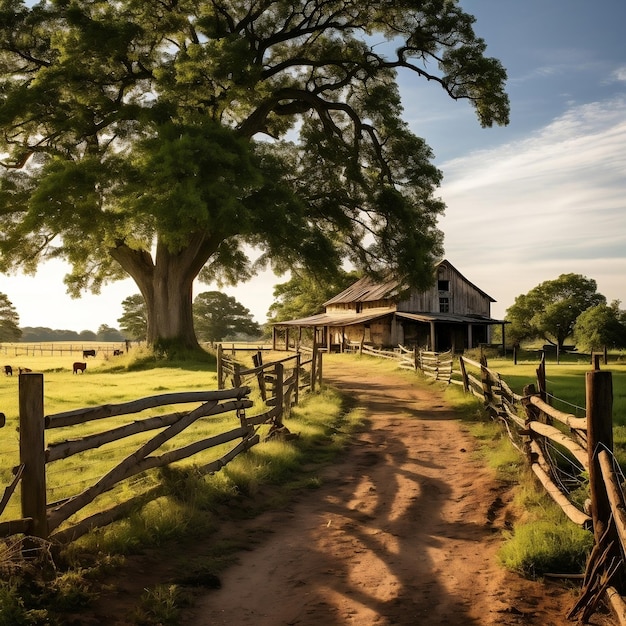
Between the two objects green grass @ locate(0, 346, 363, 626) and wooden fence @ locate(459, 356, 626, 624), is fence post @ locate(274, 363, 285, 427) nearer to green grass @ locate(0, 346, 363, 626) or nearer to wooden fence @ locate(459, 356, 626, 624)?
green grass @ locate(0, 346, 363, 626)

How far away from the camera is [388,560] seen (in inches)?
243

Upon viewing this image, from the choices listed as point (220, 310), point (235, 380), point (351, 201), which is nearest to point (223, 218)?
point (351, 201)

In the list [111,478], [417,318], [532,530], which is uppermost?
[417,318]

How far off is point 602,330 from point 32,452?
42154 mm

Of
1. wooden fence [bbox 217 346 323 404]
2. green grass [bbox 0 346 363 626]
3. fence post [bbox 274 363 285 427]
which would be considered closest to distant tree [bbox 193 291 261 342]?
wooden fence [bbox 217 346 323 404]

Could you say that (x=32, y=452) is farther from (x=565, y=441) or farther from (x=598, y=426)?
(x=565, y=441)

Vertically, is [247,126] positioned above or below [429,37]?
below

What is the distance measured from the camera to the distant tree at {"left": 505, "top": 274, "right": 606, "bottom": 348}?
5325 centimetres

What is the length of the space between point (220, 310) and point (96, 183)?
55.7 meters

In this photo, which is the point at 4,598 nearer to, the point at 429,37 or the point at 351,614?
the point at 351,614

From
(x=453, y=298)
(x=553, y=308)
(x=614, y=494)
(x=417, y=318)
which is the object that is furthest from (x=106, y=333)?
(x=614, y=494)

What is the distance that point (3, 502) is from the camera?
5.21m

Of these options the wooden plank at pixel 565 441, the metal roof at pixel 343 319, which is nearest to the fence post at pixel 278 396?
the wooden plank at pixel 565 441

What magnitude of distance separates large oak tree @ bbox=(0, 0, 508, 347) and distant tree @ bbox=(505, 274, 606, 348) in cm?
2731
